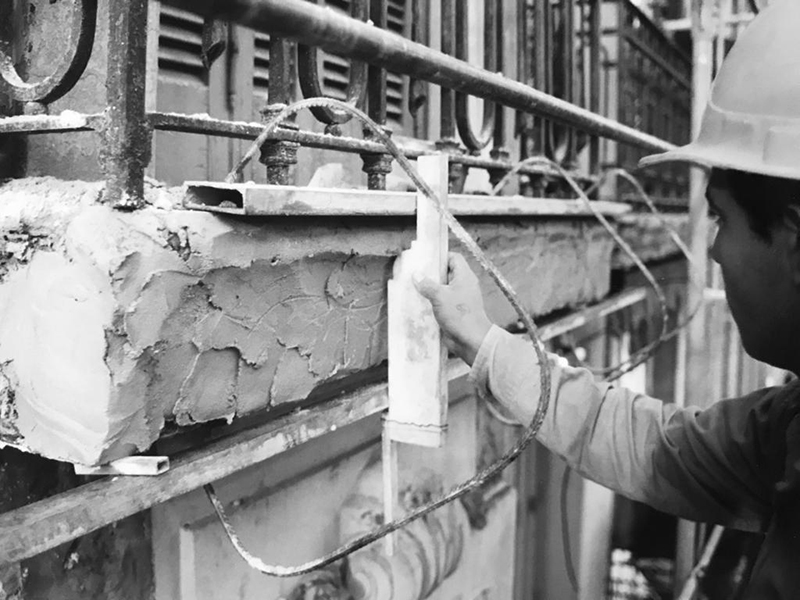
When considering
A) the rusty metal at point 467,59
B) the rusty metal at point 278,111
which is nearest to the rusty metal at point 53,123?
the rusty metal at point 278,111

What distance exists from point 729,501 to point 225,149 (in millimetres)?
1409

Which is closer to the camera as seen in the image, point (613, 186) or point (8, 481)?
point (8, 481)

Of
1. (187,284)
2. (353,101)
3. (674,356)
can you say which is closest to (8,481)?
(187,284)

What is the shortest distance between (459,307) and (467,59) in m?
0.71

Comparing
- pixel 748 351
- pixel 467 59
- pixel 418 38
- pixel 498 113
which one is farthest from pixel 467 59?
pixel 748 351

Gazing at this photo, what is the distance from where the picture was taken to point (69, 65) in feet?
2.94

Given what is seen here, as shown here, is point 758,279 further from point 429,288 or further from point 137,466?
point 137,466

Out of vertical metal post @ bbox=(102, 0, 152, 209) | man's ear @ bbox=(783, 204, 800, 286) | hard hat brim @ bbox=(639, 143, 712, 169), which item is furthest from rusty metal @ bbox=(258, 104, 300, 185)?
man's ear @ bbox=(783, 204, 800, 286)

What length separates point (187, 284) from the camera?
922mm

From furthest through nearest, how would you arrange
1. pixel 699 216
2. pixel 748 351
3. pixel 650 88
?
pixel 650 88 < pixel 699 216 < pixel 748 351

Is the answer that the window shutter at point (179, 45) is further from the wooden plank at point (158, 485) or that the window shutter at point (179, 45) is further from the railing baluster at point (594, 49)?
the railing baluster at point (594, 49)

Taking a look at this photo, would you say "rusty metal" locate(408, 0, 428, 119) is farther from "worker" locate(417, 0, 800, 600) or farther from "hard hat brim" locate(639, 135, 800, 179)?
"hard hat brim" locate(639, 135, 800, 179)

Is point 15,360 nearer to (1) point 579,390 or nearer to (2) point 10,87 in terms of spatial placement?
(2) point 10,87

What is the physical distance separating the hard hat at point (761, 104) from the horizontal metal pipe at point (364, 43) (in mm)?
424
